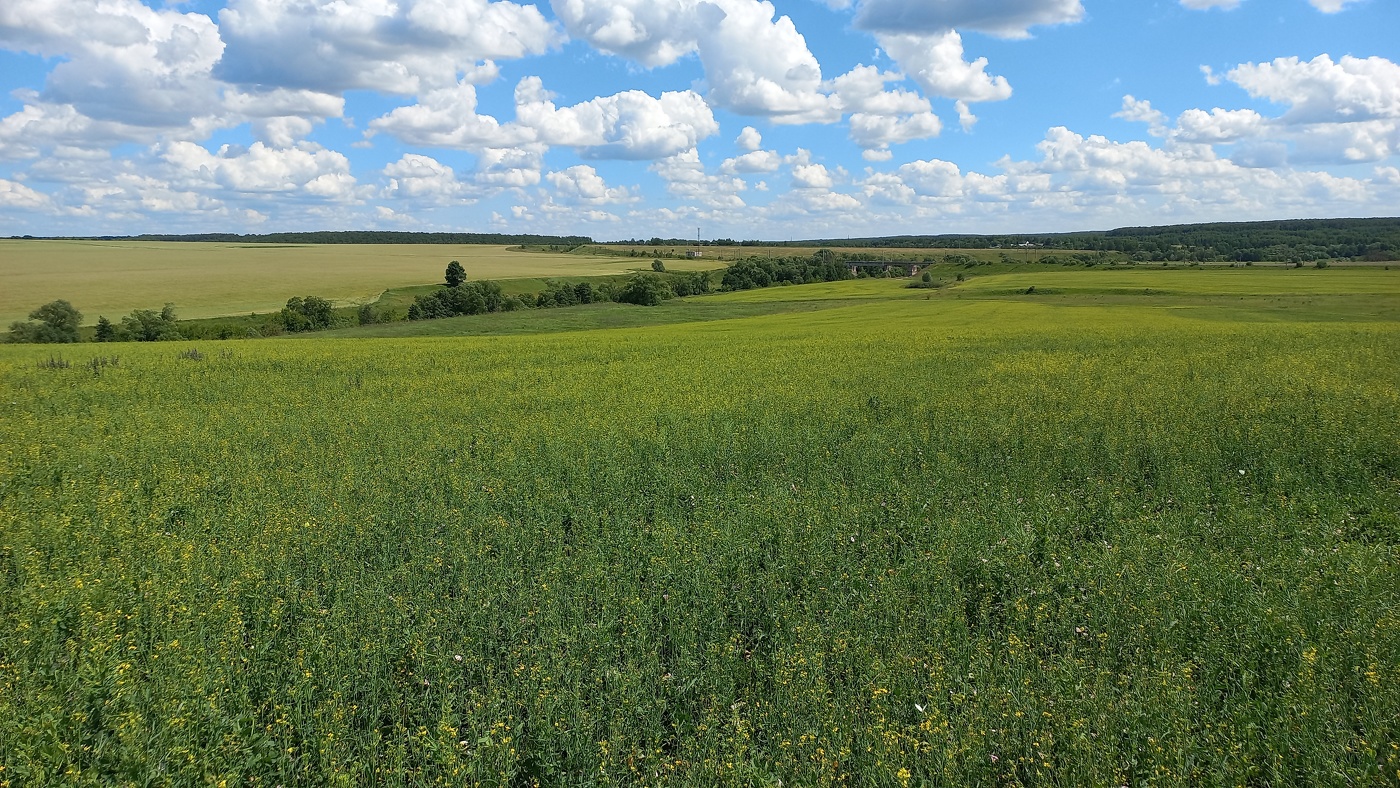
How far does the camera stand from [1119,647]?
6520 millimetres

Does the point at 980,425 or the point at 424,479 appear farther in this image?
the point at 980,425

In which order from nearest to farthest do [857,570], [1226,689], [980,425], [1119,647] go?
[1226,689]
[1119,647]
[857,570]
[980,425]

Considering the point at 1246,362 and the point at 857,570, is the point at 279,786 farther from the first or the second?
the point at 1246,362

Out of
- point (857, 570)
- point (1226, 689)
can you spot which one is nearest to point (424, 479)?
point (857, 570)

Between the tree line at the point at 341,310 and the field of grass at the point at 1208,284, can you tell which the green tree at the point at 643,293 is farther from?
the field of grass at the point at 1208,284

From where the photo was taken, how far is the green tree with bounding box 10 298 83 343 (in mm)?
55344

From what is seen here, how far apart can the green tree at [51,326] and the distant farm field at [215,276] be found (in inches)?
179

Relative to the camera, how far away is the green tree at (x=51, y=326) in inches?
2179

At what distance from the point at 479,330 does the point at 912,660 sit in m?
56.0

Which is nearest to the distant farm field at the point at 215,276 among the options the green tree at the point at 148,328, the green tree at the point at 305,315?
the green tree at the point at 305,315

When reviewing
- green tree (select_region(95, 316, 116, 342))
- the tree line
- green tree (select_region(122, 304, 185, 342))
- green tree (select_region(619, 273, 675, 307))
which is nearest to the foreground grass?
green tree (select_region(122, 304, 185, 342))

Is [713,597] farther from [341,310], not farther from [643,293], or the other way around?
[341,310]

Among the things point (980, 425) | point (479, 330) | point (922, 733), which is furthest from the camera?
point (479, 330)

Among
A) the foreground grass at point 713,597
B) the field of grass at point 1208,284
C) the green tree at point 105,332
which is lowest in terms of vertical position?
the foreground grass at point 713,597
